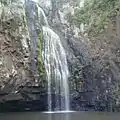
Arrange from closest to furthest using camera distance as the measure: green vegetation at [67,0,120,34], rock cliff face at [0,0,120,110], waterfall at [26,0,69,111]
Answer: rock cliff face at [0,0,120,110], waterfall at [26,0,69,111], green vegetation at [67,0,120,34]

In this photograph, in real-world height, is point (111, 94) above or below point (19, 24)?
below

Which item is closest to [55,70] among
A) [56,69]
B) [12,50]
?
[56,69]

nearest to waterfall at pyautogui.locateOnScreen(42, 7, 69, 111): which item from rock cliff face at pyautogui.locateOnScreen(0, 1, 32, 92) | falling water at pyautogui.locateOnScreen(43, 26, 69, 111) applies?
falling water at pyautogui.locateOnScreen(43, 26, 69, 111)

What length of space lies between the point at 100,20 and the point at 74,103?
5.69 meters

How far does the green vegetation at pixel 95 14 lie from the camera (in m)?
21.5

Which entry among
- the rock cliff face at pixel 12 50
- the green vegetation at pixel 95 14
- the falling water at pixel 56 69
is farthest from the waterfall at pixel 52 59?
the green vegetation at pixel 95 14

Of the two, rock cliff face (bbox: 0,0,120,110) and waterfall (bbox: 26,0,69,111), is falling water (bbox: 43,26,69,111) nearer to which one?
waterfall (bbox: 26,0,69,111)

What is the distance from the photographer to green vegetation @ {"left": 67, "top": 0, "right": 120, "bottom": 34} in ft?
70.5

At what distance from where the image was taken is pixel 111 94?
1992 cm

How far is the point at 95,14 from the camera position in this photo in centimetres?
2194

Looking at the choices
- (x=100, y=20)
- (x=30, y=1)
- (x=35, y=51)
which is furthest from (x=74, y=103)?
(x=30, y=1)

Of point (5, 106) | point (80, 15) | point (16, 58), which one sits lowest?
point (5, 106)

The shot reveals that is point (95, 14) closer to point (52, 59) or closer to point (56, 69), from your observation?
point (52, 59)

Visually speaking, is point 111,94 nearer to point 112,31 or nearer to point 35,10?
point 112,31
